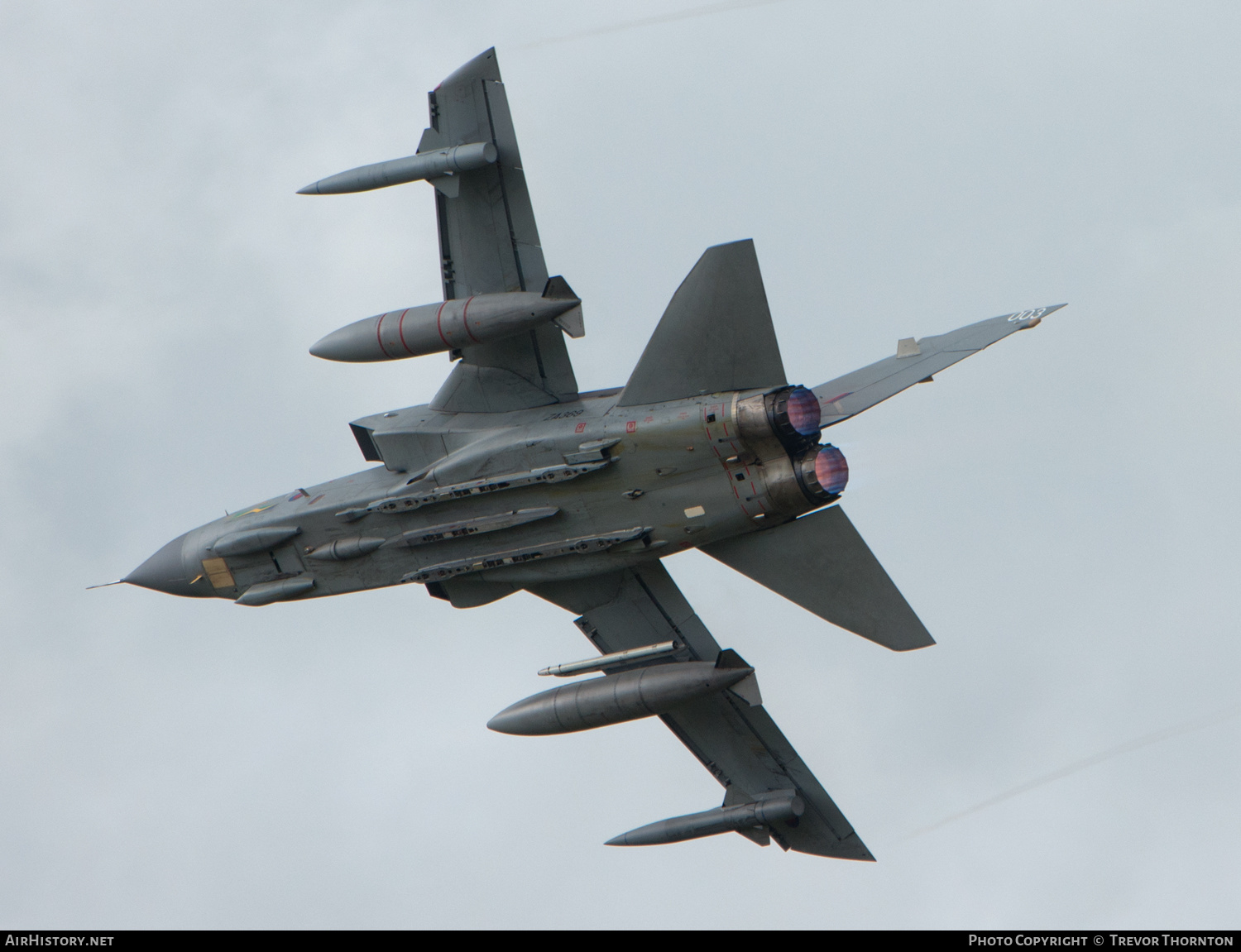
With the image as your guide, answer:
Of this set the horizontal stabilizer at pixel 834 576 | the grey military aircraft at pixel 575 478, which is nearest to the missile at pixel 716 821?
the grey military aircraft at pixel 575 478

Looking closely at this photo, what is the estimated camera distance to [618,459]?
21.6 meters

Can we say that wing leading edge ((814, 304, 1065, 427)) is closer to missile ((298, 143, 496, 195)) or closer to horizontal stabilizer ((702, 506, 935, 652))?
horizontal stabilizer ((702, 506, 935, 652))

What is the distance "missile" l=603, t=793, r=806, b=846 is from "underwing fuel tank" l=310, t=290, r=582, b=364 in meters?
7.36

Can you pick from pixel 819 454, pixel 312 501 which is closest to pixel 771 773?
pixel 819 454

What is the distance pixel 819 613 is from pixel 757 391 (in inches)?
118

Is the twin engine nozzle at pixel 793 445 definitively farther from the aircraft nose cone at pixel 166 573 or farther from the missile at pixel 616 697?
the aircraft nose cone at pixel 166 573

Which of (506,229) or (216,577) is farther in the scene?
(216,577)

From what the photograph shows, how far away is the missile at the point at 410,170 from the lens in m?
21.7

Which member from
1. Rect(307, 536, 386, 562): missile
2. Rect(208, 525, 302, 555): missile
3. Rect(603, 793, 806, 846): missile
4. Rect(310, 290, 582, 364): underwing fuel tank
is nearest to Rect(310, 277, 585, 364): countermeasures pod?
Rect(310, 290, 582, 364): underwing fuel tank

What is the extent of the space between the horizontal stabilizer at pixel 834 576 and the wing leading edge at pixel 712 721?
209cm

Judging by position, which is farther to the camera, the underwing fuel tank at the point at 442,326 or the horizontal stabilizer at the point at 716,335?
the underwing fuel tank at the point at 442,326

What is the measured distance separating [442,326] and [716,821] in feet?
26.3

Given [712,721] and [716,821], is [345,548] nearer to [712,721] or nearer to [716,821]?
[712,721]

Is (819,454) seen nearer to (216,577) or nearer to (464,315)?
(464,315)
